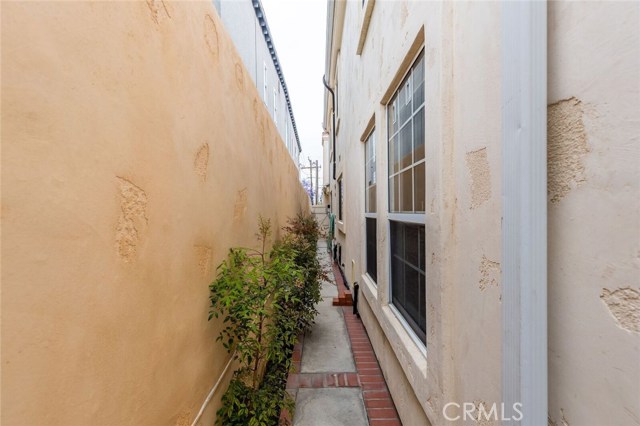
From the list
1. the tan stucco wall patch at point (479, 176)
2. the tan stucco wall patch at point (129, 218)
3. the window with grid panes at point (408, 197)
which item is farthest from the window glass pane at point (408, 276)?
the tan stucco wall patch at point (129, 218)

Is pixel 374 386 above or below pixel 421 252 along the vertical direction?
below

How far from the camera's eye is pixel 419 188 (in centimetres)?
203

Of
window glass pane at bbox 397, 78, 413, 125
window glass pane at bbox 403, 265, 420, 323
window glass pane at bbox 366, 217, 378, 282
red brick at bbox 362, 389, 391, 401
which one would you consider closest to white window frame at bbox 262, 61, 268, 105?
window glass pane at bbox 366, 217, 378, 282

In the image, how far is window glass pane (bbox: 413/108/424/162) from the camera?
6.45 feet

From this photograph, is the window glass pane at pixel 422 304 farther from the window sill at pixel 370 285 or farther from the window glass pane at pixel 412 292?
the window sill at pixel 370 285

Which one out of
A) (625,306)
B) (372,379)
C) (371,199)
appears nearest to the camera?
(625,306)

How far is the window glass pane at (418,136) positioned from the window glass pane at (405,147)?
12cm

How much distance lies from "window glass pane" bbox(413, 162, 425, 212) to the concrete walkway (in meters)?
1.87

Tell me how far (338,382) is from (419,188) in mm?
2194

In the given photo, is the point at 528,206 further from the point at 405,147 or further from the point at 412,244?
the point at 405,147

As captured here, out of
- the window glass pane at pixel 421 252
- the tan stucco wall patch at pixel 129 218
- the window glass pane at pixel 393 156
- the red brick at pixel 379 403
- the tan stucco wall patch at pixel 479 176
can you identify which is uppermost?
the window glass pane at pixel 393 156

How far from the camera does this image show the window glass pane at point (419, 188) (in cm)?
196

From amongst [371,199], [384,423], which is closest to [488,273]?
[384,423]

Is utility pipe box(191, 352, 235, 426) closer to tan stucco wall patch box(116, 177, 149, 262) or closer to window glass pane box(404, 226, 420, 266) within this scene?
tan stucco wall patch box(116, 177, 149, 262)
